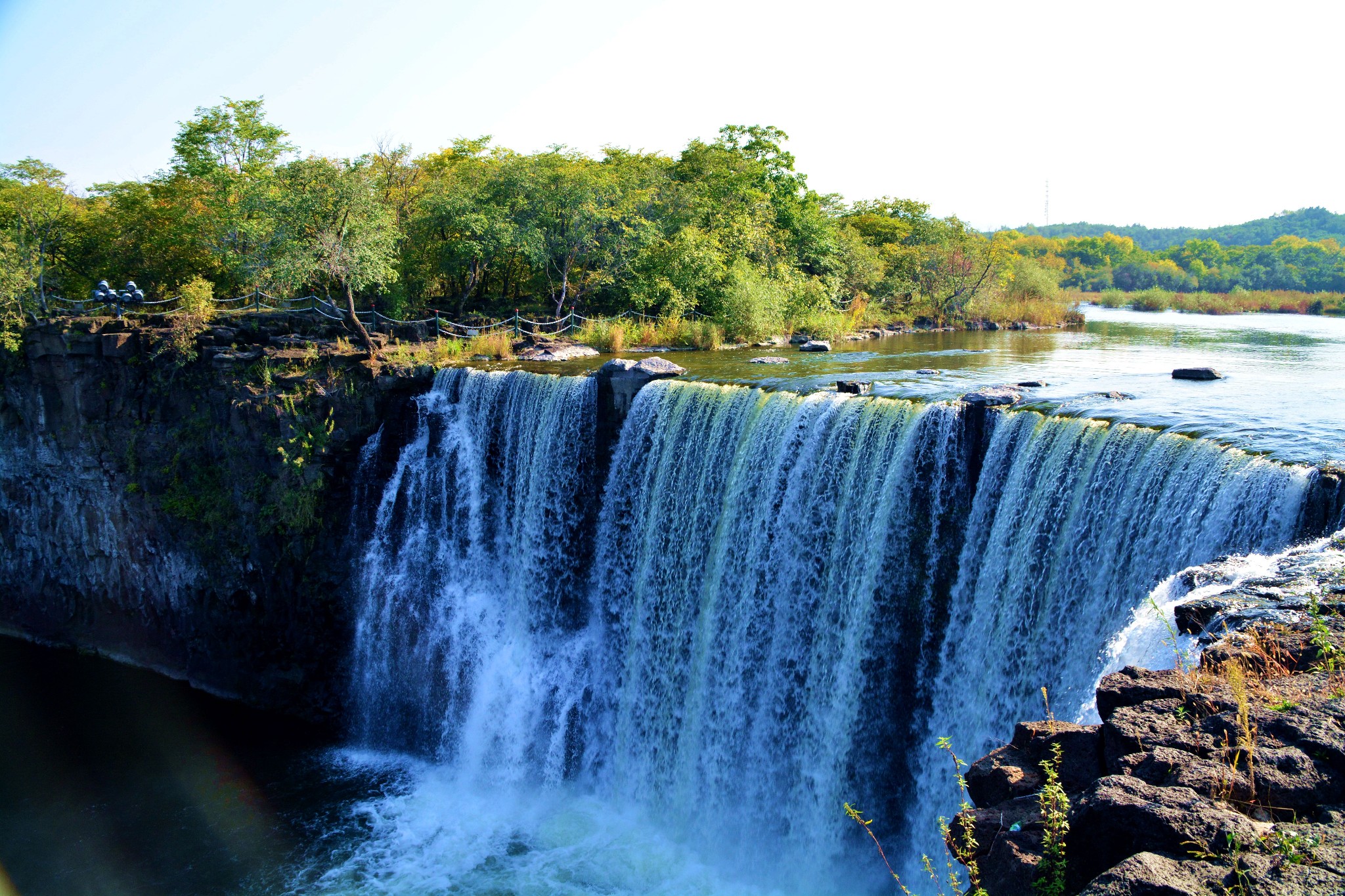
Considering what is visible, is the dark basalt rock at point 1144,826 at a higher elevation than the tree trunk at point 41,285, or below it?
below

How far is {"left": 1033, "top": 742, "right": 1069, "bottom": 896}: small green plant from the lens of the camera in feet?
13.0

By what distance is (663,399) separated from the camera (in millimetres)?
14320

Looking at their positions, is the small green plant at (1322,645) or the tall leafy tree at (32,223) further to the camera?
the tall leafy tree at (32,223)

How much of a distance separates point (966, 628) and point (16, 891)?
1403cm

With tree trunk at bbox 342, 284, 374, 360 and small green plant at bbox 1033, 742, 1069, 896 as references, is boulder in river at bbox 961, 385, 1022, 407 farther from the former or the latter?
tree trunk at bbox 342, 284, 374, 360

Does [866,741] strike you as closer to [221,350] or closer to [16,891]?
[16,891]

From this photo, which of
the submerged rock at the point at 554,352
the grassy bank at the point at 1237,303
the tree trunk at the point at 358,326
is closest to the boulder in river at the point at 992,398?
the submerged rock at the point at 554,352

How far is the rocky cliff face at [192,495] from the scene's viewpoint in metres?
16.7

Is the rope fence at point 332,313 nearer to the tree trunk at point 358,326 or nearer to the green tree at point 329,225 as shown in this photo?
the green tree at point 329,225

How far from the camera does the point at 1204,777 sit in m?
4.17

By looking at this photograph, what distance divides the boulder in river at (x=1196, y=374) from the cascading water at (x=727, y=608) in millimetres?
6955

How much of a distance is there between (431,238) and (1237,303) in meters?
42.3

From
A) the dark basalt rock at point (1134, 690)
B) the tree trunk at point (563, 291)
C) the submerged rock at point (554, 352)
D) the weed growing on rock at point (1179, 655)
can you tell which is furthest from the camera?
the tree trunk at point (563, 291)

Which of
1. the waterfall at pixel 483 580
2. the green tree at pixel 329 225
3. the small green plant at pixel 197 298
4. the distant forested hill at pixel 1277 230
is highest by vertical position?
the distant forested hill at pixel 1277 230
